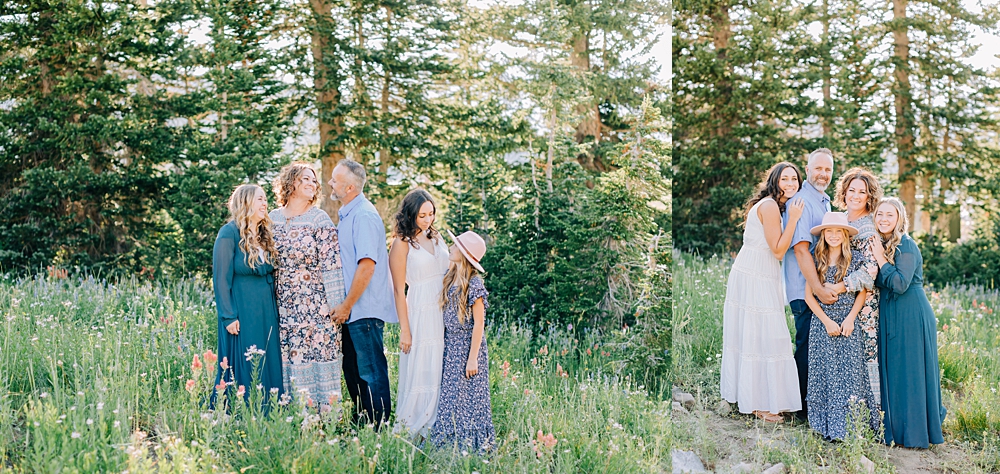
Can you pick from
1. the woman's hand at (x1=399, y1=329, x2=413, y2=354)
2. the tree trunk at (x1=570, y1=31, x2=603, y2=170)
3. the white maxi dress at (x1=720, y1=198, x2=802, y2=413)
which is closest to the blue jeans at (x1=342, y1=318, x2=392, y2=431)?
the woman's hand at (x1=399, y1=329, x2=413, y2=354)

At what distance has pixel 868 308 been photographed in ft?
15.2

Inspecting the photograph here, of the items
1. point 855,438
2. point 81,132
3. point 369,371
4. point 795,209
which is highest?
point 81,132

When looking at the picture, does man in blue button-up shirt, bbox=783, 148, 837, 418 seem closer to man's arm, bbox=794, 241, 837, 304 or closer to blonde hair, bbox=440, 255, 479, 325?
man's arm, bbox=794, 241, 837, 304

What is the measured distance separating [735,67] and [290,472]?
866 centimetres

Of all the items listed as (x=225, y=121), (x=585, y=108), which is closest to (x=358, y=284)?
(x=585, y=108)

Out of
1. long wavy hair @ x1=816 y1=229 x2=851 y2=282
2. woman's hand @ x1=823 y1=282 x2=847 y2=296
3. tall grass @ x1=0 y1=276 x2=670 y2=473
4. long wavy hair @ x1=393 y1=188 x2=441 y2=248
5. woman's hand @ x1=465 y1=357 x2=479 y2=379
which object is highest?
long wavy hair @ x1=393 y1=188 x2=441 y2=248

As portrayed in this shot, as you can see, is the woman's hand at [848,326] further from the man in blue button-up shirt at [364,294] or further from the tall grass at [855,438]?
the man in blue button-up shirt at [364,294]

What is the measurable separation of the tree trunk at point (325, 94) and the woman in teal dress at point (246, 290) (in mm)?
4494

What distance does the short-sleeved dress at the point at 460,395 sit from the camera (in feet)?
14.1

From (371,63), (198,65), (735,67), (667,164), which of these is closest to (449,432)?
(667,164)

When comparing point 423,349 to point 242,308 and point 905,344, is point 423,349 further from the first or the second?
point 905,344

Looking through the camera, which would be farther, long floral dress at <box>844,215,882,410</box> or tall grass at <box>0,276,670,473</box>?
long floral dress at <box>844,215,882,410</box>

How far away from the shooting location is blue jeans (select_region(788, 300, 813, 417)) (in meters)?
4.98

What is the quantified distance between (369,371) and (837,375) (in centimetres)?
301
